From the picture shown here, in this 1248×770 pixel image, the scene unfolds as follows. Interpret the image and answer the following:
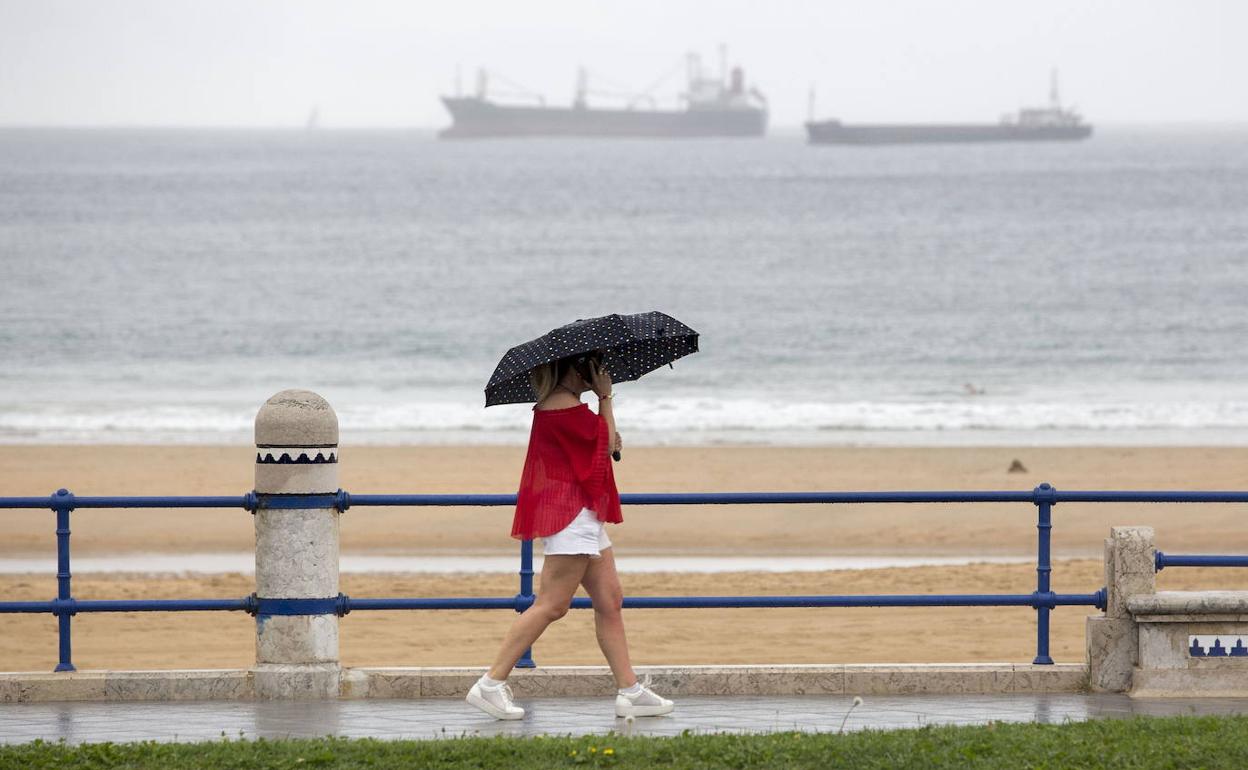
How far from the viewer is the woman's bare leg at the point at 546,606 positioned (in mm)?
7348

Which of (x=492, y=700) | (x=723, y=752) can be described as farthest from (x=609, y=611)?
(x=723, y=752)

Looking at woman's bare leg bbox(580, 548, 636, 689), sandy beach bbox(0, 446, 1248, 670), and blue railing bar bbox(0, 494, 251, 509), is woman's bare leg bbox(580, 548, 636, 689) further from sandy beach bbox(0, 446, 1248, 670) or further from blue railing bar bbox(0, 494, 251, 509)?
sandy beach bbox(0, 446, 1248, 670)

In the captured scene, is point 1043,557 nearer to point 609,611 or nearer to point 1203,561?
point 1203,561

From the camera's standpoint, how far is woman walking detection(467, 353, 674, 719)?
23.9ft

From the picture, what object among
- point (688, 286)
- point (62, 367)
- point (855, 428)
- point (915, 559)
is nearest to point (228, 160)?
point (688, 286)

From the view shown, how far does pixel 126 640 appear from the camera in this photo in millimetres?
13617

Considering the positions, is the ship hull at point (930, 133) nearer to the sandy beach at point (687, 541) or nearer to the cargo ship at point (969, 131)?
the cargo ship at point (969, 131)

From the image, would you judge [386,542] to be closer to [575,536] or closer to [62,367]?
[575,536]

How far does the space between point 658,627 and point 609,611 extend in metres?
6.51

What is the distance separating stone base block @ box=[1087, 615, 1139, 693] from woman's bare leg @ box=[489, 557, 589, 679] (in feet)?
8.06

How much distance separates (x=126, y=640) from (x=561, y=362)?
759 cm

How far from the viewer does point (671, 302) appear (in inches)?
2185

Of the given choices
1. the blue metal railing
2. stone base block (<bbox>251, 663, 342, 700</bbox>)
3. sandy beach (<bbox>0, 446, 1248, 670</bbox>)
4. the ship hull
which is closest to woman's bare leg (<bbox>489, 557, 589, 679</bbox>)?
the blue metal railing

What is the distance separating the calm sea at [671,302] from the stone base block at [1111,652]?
66.7 ft
